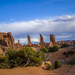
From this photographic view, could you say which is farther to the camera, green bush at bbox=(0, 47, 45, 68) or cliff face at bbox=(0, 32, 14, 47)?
cliff face at bbox=(0, 32, 14, 47)

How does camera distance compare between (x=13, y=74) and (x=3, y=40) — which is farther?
(x=3, y=40)

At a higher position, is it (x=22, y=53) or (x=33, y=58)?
(x=22, y=53)

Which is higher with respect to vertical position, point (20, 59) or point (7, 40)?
point (7, 40)

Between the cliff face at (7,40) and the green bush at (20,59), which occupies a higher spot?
the cliff face at (7,40)

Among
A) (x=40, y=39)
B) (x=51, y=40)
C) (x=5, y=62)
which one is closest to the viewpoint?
(x=5, y=62)

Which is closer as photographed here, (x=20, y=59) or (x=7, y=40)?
(x=20, y=59)

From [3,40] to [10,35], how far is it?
5.76 metres

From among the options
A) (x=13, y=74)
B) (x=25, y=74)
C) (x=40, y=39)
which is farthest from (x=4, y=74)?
(x=40, y=39)

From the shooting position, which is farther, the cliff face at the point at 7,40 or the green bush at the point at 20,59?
the cliff face at the point at 7,40

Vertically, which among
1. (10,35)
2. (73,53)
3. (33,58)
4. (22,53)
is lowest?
(73,53)

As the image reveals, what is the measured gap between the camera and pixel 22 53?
12219mm

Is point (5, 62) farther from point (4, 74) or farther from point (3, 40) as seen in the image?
point (3, 40)

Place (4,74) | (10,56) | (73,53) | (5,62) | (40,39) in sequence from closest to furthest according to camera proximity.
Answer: (4,74) < (5,62) < (10,56) < (73,53) < (40,39)

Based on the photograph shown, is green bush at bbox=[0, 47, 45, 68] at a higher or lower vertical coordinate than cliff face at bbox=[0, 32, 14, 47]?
lower
